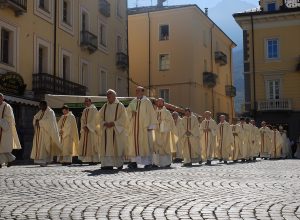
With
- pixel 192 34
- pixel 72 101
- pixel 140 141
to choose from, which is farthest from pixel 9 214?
pixel 192 34

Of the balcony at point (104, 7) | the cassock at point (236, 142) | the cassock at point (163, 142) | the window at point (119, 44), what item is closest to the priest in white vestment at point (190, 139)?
the cassock at point (163, 142)

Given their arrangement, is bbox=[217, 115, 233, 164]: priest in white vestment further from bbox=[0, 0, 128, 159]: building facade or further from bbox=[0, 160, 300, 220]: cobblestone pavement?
bbox=[0, 160, 300, 220]: cobblestone pavement

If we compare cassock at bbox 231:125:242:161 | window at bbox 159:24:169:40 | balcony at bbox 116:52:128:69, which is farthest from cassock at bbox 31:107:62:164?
window at bbox 159:24:169:40

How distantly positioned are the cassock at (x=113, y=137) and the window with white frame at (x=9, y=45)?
11160mm

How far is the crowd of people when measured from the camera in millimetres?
13195

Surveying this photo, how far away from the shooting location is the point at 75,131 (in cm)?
1833

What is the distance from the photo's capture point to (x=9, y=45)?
23781 millimetres

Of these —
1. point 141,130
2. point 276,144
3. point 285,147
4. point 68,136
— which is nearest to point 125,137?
point 141,130

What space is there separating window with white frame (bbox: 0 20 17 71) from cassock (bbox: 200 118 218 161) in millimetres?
9272

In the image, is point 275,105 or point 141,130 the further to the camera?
point 275,105

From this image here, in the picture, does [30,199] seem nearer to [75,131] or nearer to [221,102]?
[75,131]

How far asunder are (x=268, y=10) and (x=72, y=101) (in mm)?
29671

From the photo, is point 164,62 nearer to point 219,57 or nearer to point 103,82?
point 219,57

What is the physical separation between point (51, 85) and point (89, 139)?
9.64 metres
